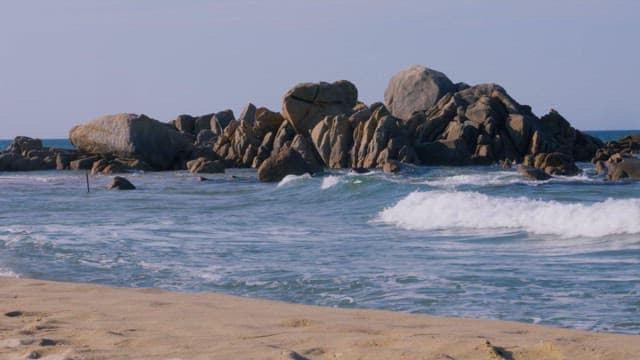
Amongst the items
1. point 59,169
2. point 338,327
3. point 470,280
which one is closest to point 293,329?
point 338,327

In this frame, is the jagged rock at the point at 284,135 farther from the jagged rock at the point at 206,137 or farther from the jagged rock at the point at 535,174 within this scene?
the jagged rock at the point at 535,174

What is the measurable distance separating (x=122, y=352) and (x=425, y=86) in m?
49.0

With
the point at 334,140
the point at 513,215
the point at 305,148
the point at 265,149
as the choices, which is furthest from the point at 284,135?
the point at 513,215

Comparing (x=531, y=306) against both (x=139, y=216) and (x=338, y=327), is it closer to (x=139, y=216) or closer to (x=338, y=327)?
(x=338, y=327)

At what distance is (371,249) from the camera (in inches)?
522

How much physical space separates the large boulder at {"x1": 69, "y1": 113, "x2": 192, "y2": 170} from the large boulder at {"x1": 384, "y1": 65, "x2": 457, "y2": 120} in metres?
13.1

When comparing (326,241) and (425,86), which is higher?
(425,86)

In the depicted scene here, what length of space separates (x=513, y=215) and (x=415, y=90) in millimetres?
37891

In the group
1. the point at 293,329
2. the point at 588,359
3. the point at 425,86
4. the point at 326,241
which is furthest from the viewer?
the point at 425,86

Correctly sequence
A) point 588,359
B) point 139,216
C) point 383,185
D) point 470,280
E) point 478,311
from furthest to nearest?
point 383,185
point 139,216
point 470,280
point 478,311
point 588,359

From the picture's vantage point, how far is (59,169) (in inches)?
1924

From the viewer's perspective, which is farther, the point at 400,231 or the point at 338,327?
the point at 400,231

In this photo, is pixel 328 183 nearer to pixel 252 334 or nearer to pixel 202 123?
pixel 252 334

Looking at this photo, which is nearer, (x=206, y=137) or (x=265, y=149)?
(x=265, y=149)
